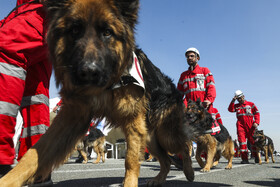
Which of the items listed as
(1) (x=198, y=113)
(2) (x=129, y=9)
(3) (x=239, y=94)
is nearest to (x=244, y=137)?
(3) (x=239, y=94)

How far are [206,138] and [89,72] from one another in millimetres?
7143

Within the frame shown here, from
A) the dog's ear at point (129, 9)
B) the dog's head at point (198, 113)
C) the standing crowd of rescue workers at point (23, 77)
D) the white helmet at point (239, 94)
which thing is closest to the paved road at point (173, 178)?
the standing crowd of rescue workers at point (23, 77)

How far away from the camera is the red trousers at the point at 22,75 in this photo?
8.72 ft

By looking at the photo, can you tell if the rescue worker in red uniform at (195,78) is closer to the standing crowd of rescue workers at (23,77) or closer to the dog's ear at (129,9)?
the standing crowd of rescue workers at (23,77)

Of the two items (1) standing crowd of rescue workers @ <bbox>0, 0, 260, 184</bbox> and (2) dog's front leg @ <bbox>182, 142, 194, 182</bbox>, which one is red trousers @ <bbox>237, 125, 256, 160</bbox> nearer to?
(2) dog's front leg @ <bbox>182, 142, 194, 182</bbox>

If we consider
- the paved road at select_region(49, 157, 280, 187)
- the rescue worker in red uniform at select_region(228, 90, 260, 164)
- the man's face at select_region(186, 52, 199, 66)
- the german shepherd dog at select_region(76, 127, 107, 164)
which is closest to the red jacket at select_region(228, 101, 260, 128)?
the rescue worker in red uniform at select_region(228, 90, 260, 164)

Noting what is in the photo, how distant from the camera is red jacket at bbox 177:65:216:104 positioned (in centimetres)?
773

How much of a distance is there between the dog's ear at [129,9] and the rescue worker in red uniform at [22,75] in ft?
3.01

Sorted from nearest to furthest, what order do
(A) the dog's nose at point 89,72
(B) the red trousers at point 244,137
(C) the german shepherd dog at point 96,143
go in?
(A) the dog's nose at point 89,72, (B) the red trousers at point 244,137, (C) the german shepherd dog at point 96,143

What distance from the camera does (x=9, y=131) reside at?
2.66 meters

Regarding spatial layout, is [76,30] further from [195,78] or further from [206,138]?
[206,138]

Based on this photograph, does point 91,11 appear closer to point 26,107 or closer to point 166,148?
point 26,107

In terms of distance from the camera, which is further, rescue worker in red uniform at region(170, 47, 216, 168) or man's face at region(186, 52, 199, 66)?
man's face at region(186, 52, 199, 66)

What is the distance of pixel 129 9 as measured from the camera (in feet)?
8.45
